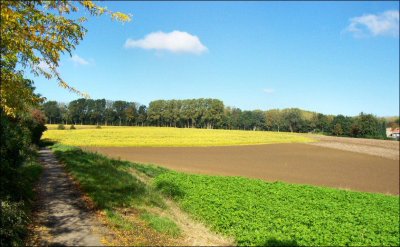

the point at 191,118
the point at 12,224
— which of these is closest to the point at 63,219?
the point at 12,224

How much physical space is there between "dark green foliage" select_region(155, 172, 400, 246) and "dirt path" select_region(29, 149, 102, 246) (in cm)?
498

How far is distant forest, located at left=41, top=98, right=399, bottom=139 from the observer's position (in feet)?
430

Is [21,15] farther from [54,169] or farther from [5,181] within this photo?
[54,169]

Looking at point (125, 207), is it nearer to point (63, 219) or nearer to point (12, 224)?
point (63, 219)

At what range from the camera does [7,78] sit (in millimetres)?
7184

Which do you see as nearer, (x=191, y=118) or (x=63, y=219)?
(x=63, y=219)

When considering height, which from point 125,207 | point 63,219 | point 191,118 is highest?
point 191,118

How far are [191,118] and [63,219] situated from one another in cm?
13534

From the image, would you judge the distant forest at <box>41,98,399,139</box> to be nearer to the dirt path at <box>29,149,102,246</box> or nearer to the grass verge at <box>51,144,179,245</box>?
the grass verge at <box>51,144,179,245</box>

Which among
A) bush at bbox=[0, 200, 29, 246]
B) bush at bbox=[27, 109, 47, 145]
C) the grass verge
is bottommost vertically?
the grass verge

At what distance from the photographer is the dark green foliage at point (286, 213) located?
1255cm

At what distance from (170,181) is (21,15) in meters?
16.3

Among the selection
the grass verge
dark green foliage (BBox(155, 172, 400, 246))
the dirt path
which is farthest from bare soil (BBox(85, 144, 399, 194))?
the dirt path

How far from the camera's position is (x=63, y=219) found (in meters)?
10.5
